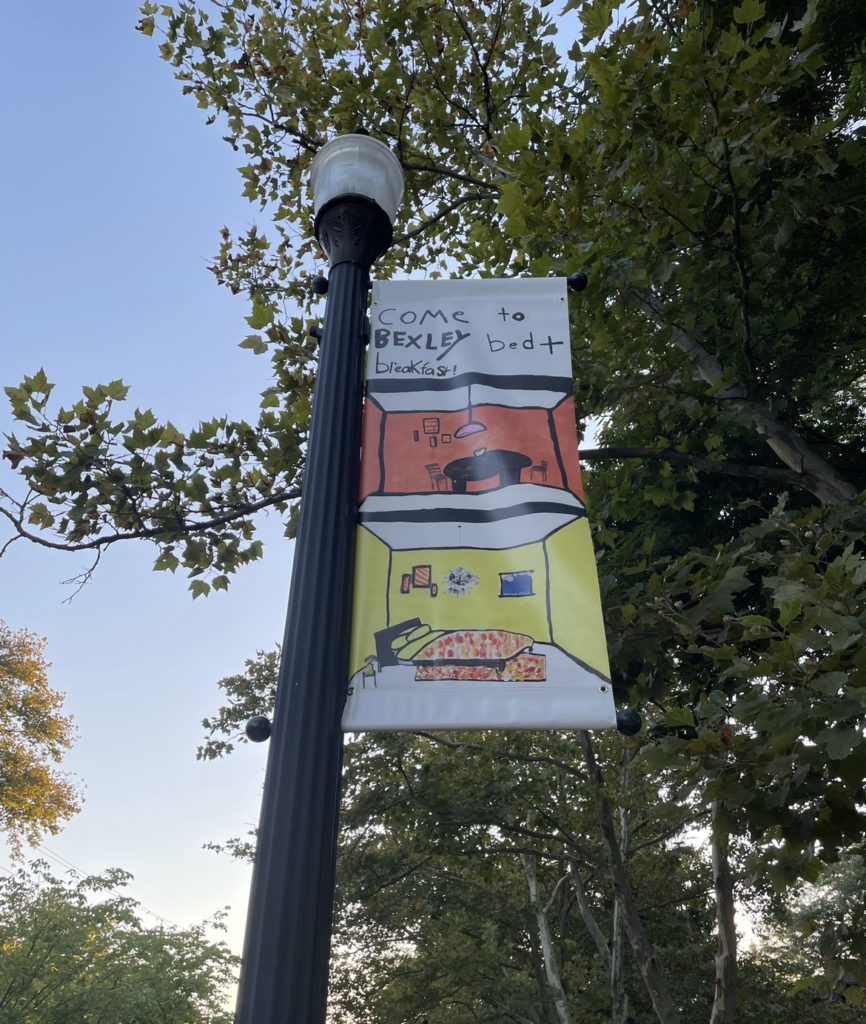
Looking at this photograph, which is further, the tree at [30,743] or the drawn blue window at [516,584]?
the tree at [30,743]

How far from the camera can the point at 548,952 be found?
47.2ft

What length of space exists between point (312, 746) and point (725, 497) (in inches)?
230

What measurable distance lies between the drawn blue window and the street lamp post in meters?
0.53

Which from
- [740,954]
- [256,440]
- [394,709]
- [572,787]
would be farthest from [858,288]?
[740,954]

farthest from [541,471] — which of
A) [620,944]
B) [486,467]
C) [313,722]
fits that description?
[620,944]

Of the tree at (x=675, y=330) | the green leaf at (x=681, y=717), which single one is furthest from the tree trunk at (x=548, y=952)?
the green leaf at (x=681, y=717)

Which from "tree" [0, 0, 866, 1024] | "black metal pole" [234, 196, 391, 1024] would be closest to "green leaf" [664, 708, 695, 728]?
"tree" [0, 0, 866, 1024]

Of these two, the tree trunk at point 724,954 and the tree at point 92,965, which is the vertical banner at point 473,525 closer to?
the tree trunk at point 724,954

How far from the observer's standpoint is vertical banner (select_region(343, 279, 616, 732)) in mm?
2445

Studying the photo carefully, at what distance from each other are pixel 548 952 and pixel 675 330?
12.5 m

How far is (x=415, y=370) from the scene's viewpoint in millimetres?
3301

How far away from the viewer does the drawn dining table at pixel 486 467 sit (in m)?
2.95

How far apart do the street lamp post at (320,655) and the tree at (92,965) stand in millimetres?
20249

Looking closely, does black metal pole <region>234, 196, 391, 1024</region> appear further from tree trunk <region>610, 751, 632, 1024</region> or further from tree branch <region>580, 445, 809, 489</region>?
tree trunk <region>610, 751, 632, 1024</region>
